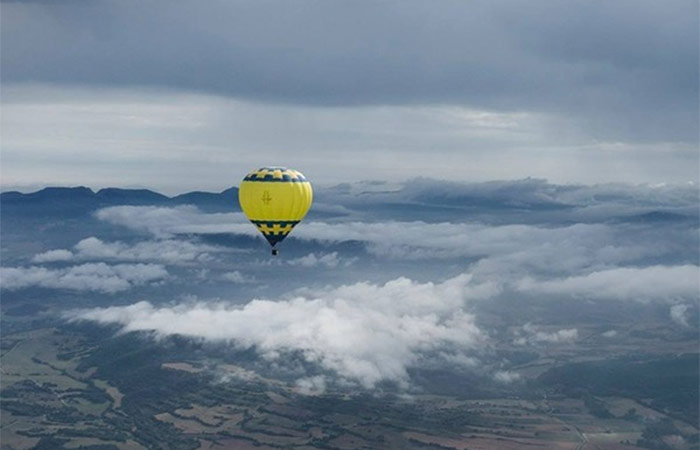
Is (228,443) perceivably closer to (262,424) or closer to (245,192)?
(262,424)

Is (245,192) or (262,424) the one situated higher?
(245,192)

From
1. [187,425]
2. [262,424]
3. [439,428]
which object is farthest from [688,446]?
[187,425]

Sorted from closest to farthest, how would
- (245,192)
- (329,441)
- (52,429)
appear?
(245,192) → (329,441) → (52,429)

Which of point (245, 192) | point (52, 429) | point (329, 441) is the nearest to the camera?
point (245, 192)

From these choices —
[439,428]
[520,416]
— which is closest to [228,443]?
[439,428]

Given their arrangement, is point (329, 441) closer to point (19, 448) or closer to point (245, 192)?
point (19, 448)

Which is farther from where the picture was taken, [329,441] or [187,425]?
[187,425]
